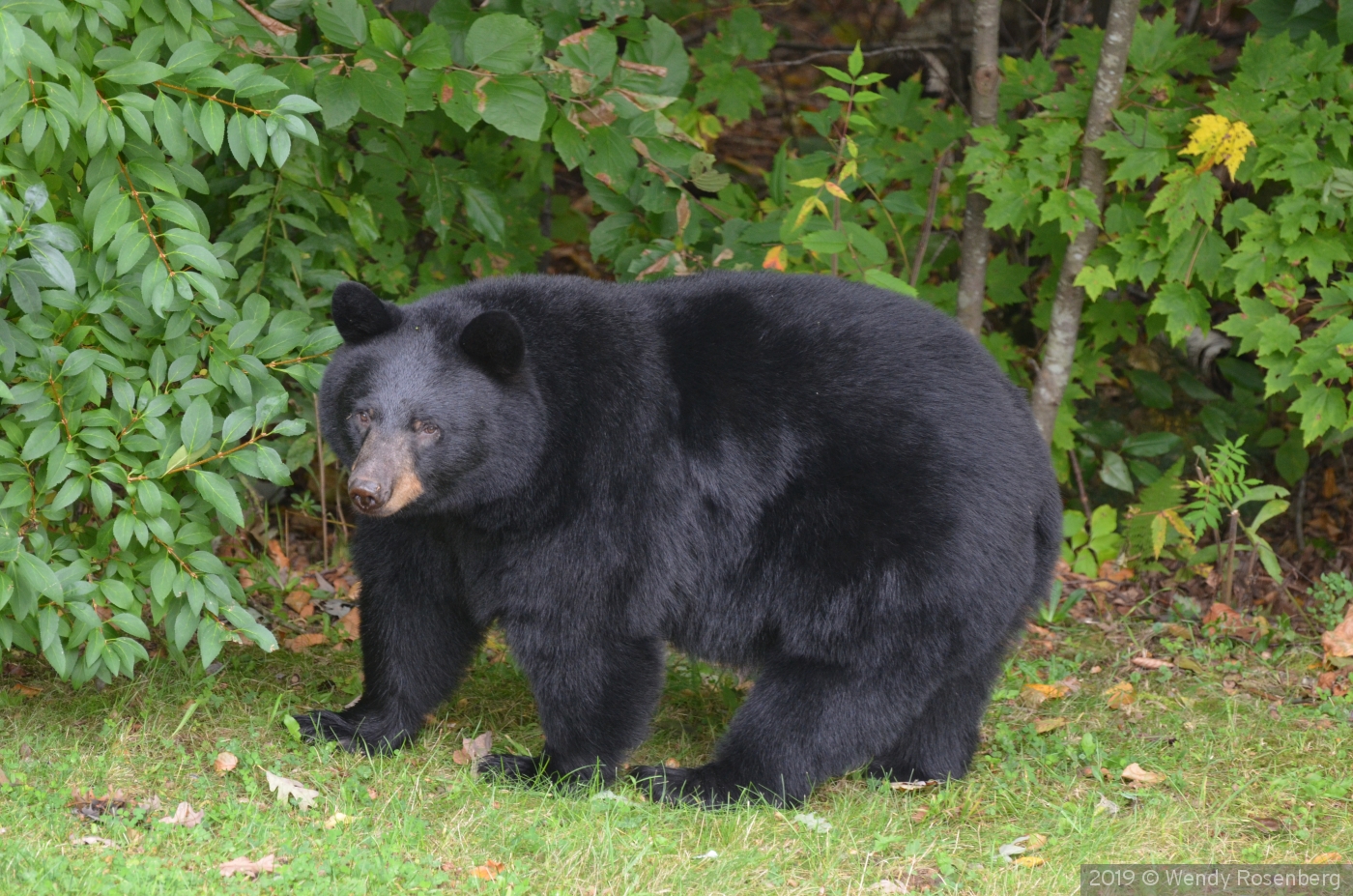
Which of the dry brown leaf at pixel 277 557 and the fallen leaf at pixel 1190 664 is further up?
the fallen leaf at pixel 1190 664

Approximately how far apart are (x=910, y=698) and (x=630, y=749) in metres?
0.91

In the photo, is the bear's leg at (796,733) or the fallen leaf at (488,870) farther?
the bear's leg at (796,733)

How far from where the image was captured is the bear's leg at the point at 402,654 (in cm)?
446

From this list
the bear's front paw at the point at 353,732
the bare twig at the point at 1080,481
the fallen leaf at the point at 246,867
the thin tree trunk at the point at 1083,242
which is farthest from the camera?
the bare twig at the point at 1080,481

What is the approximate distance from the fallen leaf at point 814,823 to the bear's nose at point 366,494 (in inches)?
63.1

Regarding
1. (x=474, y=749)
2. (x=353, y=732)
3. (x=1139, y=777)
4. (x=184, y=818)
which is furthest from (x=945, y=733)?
(x=184, y=818)

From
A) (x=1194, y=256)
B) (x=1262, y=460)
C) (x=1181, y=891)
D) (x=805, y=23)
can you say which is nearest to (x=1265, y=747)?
(x=1181, y=891)

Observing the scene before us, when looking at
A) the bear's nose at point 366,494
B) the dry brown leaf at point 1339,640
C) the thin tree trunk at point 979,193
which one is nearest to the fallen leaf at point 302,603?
the bear's nose at point 366,494

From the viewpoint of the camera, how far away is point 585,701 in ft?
14.1

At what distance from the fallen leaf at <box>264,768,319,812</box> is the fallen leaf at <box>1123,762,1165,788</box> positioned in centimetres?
268

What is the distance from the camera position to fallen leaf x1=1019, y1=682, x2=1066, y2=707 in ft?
17.6

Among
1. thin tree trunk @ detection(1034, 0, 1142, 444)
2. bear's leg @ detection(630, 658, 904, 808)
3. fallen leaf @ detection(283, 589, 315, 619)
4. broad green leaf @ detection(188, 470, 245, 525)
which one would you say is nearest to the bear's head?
broad green leaf @ detection(188, 470, 245, 525)

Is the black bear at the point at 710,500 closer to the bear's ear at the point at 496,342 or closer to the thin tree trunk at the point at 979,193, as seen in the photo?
the bear's ear at the point at 496,342

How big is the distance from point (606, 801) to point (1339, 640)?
3.42 meters
